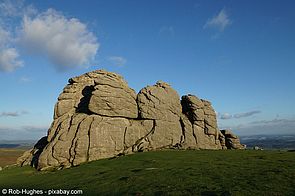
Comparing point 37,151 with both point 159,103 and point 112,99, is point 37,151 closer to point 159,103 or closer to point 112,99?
point 112,99

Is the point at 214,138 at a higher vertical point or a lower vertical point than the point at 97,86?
lower

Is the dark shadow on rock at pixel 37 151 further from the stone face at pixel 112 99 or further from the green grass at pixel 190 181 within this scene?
the green grass at pixel 190 181

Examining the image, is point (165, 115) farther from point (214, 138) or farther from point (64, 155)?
point (64, 155)

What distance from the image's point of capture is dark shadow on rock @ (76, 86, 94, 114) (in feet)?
231

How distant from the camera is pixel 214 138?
7494cm

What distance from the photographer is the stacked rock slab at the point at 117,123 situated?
59.5 m

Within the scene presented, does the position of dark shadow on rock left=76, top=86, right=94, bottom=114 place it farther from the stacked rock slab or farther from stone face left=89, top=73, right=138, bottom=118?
stone face left=89, top=73, right=138, bottom=118

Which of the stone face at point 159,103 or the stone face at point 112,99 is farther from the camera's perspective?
the stone face at point 159,103

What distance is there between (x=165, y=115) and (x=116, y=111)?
11594 mm

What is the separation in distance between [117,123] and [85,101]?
1274cm

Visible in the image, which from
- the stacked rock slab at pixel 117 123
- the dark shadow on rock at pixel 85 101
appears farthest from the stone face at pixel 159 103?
the dark shadow on rock at pixel 85 101

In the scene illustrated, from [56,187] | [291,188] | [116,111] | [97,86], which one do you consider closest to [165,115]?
[116,111]

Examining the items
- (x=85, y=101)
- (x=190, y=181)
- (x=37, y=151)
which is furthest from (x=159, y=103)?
(x=190, y=181)

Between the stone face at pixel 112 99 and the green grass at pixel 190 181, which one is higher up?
the stone face at pixel 112 99
